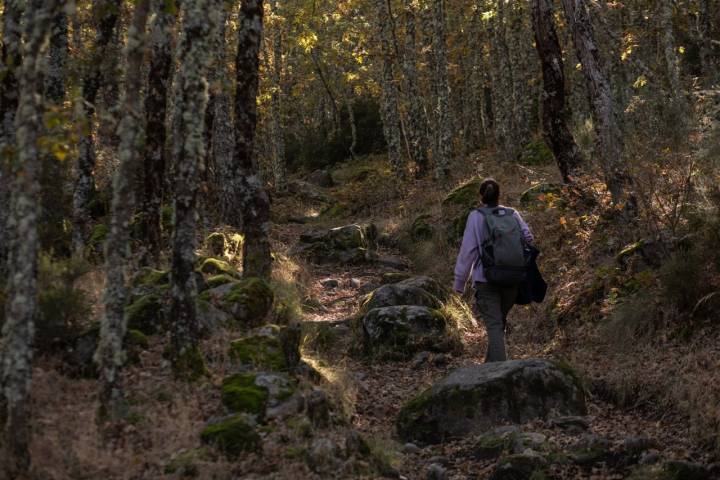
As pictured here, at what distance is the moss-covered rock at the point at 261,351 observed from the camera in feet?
25.5

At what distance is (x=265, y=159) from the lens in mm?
33938

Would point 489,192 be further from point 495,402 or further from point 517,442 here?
point 517,442

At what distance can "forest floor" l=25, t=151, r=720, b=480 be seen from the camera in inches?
220

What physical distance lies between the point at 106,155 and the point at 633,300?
11843 millimetres

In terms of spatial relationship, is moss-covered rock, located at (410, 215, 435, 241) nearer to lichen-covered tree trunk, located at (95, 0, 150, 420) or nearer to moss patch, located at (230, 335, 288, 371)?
moss patch, located at (230, 335, 288, 371)

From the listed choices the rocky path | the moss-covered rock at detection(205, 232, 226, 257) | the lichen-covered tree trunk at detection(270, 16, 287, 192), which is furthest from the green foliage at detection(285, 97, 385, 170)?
the rocky path

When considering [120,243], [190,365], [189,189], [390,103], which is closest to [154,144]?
[189,189]

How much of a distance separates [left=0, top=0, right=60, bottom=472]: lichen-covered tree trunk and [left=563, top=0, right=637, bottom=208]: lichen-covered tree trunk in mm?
8320

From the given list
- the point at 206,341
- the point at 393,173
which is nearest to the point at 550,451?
the point at 206,341

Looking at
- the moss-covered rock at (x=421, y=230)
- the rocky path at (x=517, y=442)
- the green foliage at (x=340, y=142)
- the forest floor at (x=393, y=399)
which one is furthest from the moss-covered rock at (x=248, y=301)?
the green foliage at (x=340, y=142)

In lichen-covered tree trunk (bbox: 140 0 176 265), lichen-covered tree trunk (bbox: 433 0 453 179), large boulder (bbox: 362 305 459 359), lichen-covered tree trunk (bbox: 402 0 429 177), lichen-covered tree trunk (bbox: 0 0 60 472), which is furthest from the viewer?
lichen-covered tree trunk (bbox: 402 0 429 177)

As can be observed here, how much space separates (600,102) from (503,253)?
496 centimetres

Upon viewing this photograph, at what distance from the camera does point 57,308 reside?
739 centimetres

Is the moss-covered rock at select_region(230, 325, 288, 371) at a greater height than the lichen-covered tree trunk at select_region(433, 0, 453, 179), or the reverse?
the lichen-covered tree trunk at select_region(433, 0, 453, 179)
